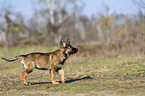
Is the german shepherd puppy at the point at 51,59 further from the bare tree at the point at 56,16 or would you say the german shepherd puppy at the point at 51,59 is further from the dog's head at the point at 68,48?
the bare tree at the point at 56,16

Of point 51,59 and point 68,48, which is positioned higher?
point 68,48

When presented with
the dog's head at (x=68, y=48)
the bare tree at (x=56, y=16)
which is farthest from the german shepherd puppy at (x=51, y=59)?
the bare tree at (x=56, y=16)

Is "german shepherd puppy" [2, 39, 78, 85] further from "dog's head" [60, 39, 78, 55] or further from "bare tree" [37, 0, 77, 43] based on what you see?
"bare tree" [37, 0, 77, 43]

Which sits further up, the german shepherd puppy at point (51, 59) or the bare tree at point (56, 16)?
the bare tree at point (56, 16)

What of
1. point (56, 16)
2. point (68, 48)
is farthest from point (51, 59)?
point (56, 16)

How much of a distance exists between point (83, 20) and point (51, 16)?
152ft

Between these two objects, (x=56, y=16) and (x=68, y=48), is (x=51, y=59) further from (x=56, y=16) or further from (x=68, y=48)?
(x=56, y=16)

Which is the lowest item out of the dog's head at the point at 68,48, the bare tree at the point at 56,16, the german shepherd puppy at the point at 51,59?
the german shepherd puppy at the point at 51,59

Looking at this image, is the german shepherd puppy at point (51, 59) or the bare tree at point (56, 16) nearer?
the german shepherd puppy at point (51, 59)

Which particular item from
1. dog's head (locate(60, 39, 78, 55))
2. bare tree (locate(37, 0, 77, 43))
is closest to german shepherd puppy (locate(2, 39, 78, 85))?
dog's head (locate(60, 39, 78, 55))

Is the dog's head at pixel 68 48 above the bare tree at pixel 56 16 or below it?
below

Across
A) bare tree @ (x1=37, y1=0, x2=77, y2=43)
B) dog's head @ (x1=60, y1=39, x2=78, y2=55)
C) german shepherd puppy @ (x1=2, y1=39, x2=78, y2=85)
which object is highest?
bare tree @ (x1=37, y1=0, x2=77, y2=43)

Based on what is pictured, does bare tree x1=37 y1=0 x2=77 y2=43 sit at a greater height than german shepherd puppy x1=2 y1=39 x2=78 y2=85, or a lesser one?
greater

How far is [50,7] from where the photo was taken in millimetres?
45125
